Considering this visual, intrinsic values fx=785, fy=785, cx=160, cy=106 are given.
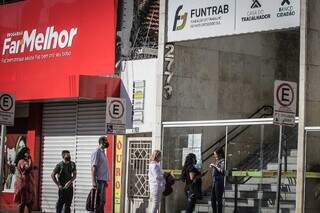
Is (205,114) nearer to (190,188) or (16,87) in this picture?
(190,188)

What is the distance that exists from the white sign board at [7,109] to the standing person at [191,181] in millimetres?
4045

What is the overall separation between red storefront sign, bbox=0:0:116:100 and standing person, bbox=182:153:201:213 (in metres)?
4.27

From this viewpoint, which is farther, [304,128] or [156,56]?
[156,56]

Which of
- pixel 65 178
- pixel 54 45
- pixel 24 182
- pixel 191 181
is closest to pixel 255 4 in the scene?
pixel 191 181

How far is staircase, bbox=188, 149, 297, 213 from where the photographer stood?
16734 mm

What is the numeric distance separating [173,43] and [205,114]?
2.00m

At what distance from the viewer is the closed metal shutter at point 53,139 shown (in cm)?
2308

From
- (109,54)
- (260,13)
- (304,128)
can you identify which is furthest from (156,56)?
(304,128)

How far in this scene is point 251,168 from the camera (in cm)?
1777

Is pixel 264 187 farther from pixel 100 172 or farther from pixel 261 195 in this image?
pixel 100 172

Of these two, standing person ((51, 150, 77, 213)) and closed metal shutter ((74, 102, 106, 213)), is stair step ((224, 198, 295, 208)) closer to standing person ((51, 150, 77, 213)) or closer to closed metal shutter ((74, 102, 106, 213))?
standing person ((51, 150, 77, 213))

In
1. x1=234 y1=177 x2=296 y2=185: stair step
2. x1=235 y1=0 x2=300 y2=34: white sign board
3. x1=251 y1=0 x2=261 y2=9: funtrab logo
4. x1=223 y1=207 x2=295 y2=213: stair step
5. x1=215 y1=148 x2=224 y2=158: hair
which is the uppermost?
x1=251 y1=0 x2=261 y2=9: funtrab logo

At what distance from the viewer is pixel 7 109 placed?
17.1 meters

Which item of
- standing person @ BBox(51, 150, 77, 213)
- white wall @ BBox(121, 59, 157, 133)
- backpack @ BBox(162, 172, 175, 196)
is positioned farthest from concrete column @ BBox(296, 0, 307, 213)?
standing person @ BBox(51, 150, 77, 213)
